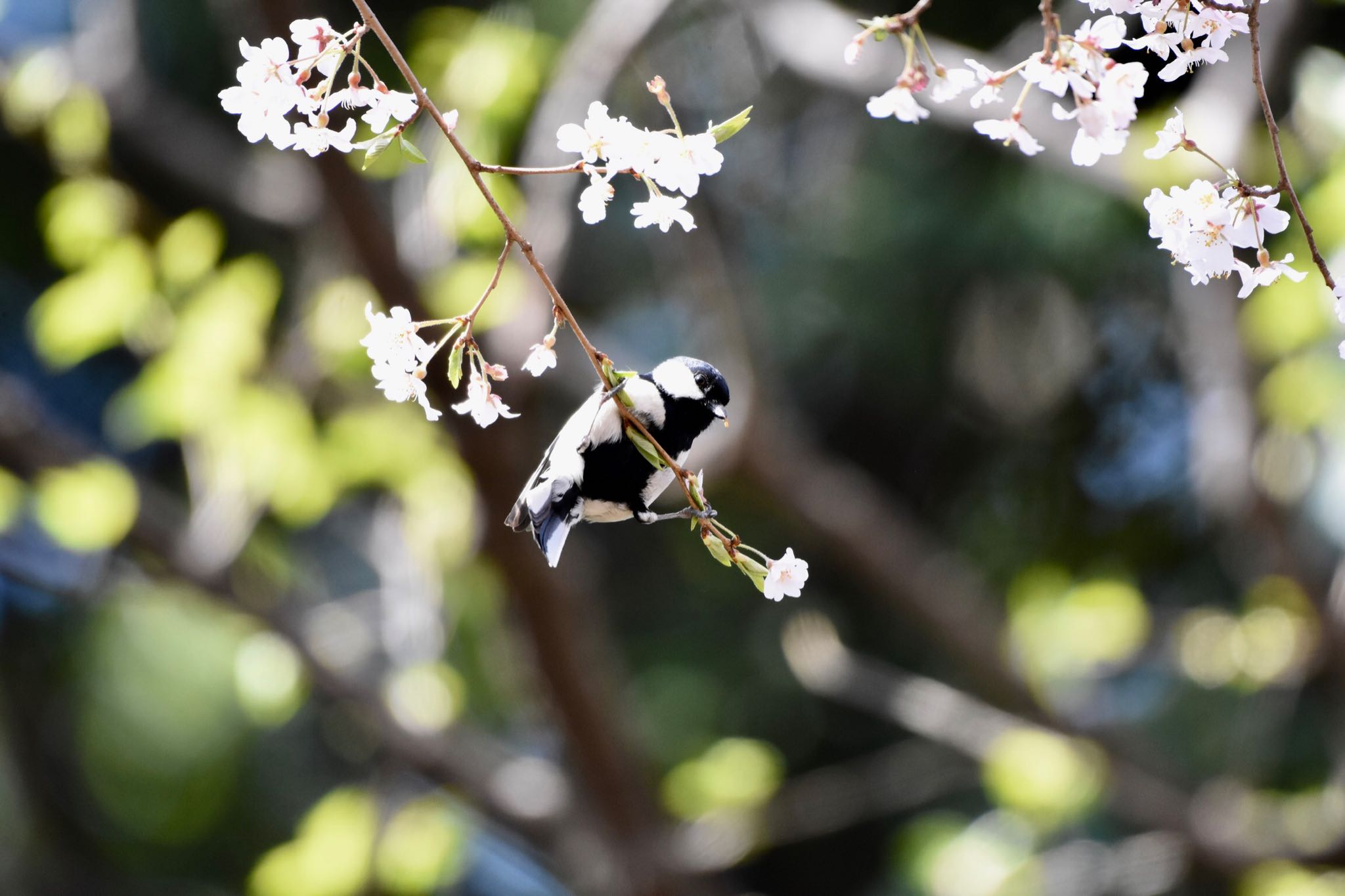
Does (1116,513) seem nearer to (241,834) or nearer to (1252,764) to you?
(1252,764)

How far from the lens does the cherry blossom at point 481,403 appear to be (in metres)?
0.75

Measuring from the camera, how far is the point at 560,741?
2.47 m

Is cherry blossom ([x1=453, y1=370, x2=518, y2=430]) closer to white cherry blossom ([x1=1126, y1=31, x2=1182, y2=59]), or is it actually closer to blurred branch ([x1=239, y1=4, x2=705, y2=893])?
white cherry blossom ([x1=1126, y1=31, x2=1182, y2=59])

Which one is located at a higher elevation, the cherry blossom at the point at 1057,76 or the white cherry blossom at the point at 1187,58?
the cherry blossom at the point at 1057,76

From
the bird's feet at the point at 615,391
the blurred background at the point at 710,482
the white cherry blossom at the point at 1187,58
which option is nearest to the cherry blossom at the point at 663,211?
the bird's feet at the point at 615,391

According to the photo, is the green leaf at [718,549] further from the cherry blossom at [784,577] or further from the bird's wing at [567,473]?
the bird's wing at [567,473]

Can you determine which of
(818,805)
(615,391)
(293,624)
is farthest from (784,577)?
(818,805)

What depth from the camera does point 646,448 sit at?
774mm

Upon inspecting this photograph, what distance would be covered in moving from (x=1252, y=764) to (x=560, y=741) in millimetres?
1650

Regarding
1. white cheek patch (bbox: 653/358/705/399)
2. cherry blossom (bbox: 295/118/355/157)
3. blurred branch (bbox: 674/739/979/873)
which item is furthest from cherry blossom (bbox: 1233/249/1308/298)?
blurred branch (bbox: 674/739/979/873)

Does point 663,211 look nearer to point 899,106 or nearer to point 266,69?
point 899,106

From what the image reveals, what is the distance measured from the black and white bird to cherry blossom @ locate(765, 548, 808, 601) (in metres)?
0.16

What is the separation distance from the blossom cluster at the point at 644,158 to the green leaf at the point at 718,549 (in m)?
0.19

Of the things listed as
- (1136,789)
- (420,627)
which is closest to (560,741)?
(420,627)
